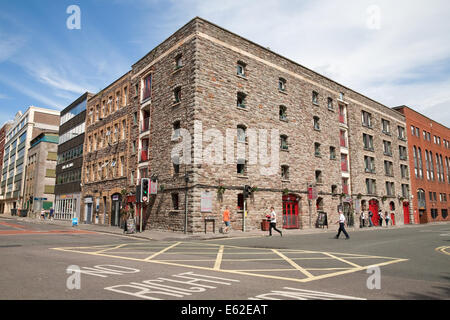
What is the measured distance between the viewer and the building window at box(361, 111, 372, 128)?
38.0 meters

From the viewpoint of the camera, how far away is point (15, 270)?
7.47 meters

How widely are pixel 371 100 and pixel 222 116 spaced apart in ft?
83.2

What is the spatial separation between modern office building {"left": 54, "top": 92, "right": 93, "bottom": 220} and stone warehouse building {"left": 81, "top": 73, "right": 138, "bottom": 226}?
1.75 meters

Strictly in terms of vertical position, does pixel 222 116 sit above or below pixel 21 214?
above

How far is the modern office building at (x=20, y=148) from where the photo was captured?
67062mm

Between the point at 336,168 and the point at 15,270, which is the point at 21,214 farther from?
the point at 15,270

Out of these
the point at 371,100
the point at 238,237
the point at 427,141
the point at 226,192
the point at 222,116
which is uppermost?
the point at 371,100

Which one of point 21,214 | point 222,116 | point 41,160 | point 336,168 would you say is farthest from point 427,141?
point 21,214

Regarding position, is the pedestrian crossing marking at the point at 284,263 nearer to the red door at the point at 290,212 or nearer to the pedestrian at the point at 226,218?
the pedestrian at the point at 226,218

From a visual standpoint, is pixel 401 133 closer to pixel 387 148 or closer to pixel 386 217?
pixel 387 148

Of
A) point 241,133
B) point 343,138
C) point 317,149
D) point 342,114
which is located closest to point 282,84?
point 317,149

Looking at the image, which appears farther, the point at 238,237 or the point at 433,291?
the point at 238,237

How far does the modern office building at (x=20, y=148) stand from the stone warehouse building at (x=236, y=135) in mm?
43376

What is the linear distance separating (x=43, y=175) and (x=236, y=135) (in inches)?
1861
